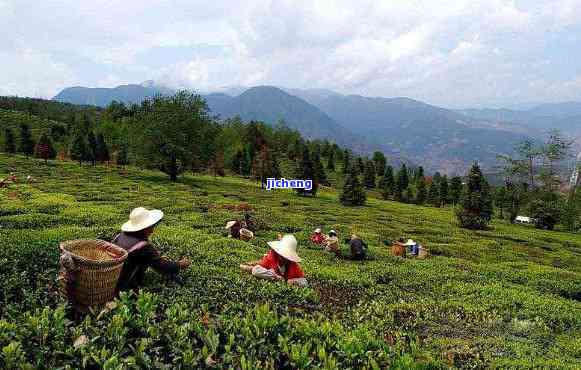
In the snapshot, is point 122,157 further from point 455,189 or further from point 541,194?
point 541,194

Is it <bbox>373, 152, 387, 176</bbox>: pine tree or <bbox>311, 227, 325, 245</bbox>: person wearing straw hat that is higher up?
<bbox>373, 152, 387, 176</bbox>: pine tree

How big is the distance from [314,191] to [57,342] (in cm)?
5479

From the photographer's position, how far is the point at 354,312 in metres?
9.35

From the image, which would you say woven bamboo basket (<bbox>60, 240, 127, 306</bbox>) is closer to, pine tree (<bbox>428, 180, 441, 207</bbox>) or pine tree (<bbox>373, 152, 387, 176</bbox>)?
pine tree (<bbox>428, 180, 441, 207</bbox>)

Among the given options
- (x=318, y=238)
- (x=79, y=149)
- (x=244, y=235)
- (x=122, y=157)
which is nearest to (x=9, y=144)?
(x=79, y=149)

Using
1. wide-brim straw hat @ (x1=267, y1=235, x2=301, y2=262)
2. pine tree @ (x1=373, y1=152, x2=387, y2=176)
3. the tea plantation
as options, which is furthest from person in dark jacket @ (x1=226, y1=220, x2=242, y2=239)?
pine tree @ (x1=373, y1=152, x2=387, y2=176)

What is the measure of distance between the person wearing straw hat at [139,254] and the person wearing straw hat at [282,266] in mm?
2045

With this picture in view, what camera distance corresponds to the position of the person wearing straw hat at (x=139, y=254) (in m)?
7.37

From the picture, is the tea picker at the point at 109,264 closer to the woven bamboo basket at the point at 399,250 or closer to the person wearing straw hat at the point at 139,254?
the person wearing straw hat at the point at 139,254

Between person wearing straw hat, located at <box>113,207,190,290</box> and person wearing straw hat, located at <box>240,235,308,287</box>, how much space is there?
6.71ft

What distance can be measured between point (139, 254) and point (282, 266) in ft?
12.3

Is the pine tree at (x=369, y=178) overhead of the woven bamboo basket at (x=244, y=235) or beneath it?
beneath

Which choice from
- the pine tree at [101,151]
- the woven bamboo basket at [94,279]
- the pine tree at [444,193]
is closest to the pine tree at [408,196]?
the pine tree at [444,193]

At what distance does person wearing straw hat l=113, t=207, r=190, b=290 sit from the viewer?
7370 millimetres
